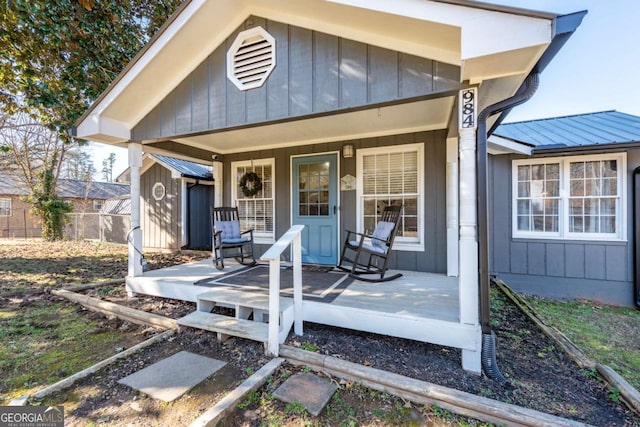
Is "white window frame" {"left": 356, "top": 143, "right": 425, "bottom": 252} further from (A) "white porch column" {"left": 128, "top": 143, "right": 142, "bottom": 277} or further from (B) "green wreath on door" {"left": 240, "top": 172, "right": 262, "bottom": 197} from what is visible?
(A) "white porch column" {"left": 128, "top": 143, "right": 142, "bottom": 277}

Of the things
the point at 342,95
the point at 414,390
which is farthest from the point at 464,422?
the point at 342,95

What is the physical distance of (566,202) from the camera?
4.73m

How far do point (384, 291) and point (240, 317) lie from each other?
1.69 meters

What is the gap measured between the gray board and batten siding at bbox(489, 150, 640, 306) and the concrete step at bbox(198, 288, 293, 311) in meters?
4.36

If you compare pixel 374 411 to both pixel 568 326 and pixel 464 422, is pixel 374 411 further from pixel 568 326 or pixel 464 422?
pixel 568 326

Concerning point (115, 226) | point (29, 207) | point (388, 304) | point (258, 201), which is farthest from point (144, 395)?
point (29, 207)

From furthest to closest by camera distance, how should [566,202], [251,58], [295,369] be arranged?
[566,202], [251,58], [295,369]

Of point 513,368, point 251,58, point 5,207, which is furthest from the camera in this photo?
point 5,207

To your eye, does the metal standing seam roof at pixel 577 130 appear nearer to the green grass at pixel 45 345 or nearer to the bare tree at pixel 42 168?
the green grass at pixel 45 345

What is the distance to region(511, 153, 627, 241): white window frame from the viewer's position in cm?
440

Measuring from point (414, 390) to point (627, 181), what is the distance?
522cm

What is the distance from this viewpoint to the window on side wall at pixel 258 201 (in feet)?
18.4

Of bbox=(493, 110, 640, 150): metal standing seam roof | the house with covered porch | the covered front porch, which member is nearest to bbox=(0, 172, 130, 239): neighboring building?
the house with covered porch

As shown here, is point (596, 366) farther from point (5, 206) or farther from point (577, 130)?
point (5, 206)
